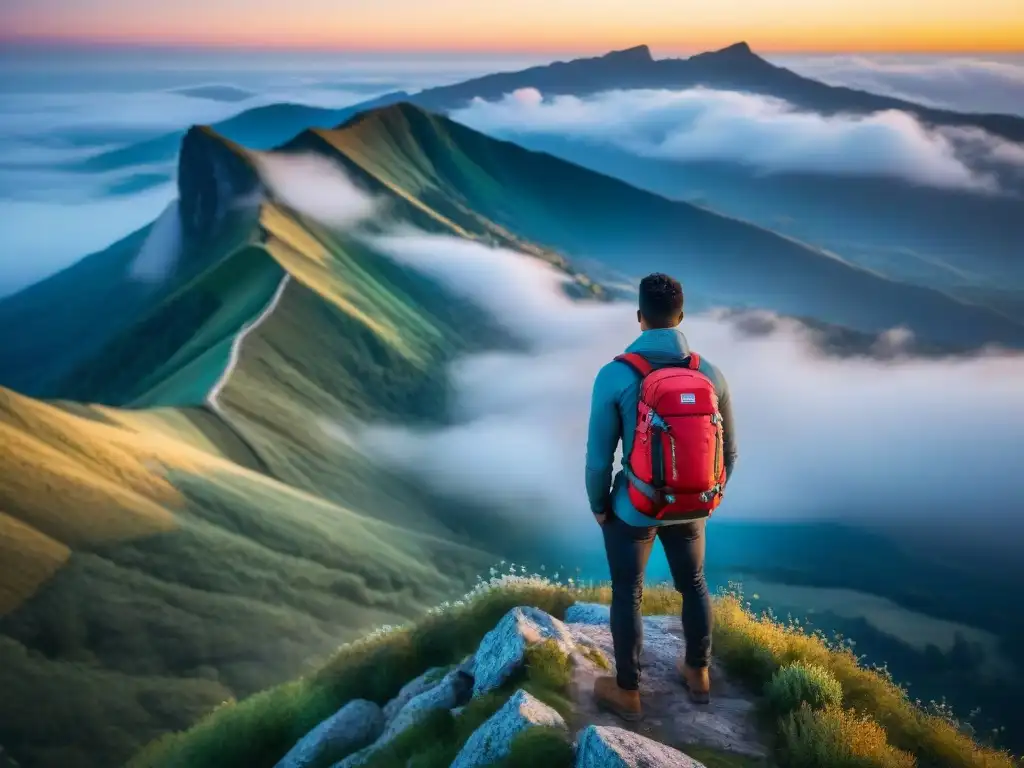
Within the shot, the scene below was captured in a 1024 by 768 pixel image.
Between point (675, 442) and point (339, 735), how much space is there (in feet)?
19.7

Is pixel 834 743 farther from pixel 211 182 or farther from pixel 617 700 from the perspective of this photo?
pixel 211 182

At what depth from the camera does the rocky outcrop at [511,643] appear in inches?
348

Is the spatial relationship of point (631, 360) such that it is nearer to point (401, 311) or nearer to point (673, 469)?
point (673, 469)

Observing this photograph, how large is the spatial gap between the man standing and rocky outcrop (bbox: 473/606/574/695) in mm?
1125

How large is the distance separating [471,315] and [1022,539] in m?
111

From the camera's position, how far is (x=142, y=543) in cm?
3609

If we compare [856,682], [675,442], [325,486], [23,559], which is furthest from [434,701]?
[325,486]

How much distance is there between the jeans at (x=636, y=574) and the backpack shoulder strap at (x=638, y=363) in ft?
4.95

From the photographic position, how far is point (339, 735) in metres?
9.73

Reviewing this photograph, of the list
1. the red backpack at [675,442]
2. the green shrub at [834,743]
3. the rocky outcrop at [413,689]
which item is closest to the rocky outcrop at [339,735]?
the rocky outcrop at [413,689]

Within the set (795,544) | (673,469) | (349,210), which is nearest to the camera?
(673,469)

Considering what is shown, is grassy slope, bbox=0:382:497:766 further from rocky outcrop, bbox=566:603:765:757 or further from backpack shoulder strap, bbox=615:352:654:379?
backpack shoulder strap, bbox=615:352:654:379

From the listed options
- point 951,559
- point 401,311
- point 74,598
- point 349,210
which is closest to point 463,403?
point 401,311

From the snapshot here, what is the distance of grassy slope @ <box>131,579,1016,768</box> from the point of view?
764cm
